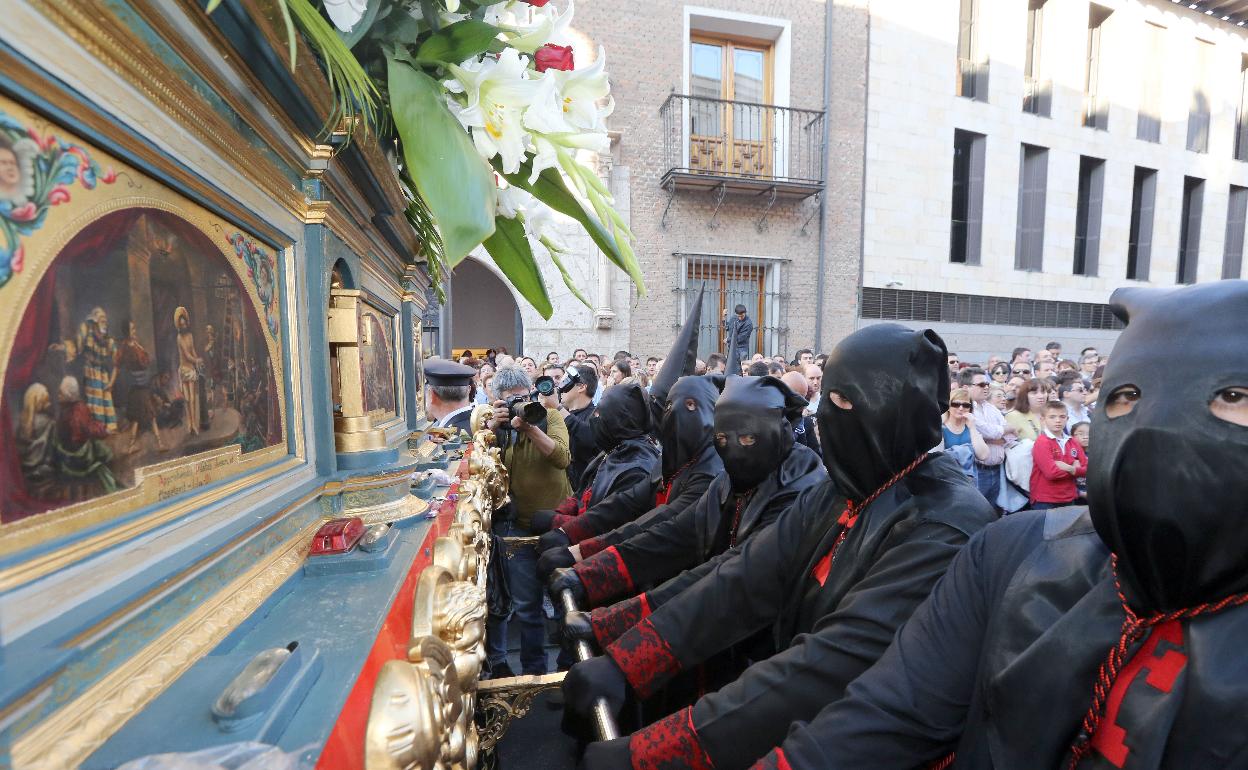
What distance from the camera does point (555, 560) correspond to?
3158mm

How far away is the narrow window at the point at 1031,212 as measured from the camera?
14.0 meters

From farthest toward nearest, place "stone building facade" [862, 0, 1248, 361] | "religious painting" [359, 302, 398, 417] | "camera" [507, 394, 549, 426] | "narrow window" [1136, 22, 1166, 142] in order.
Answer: "narrow window" [1136, 22, 1166, 142] < "stone building facade" [862, 0, 1248, 361] < "camera" [507, 394, 549, 426] < "religious painting" [359, 302, 398, 417]

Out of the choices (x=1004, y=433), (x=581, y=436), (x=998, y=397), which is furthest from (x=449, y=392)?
(x=998, y=397)

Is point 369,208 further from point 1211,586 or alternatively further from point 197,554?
point 1211,586

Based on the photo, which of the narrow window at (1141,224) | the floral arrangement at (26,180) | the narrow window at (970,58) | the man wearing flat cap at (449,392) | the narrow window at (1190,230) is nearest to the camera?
the floral arrangement at (26,180)

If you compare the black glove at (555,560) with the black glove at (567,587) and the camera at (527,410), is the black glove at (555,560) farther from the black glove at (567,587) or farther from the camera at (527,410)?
the camera at (527,410)

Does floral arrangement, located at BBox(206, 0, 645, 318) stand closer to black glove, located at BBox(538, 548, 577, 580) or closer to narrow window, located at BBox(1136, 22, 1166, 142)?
black glove, located at BBox(538, 548, 577, 580)

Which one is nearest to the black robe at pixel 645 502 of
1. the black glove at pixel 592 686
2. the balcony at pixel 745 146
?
the black glove at pixel 592 686

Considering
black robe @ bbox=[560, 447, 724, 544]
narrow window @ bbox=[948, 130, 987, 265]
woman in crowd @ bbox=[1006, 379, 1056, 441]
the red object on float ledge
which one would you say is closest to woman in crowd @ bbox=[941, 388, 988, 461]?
woman in crowd @ bbox=[1006, 379, 1056, 441]

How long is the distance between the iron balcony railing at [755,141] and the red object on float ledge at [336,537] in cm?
1104

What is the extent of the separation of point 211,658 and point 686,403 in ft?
8.31

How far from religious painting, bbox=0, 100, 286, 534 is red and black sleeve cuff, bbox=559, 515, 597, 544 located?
2.39 metres

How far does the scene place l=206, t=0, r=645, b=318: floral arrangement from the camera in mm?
1065

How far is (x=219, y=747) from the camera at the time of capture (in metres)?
0.65
